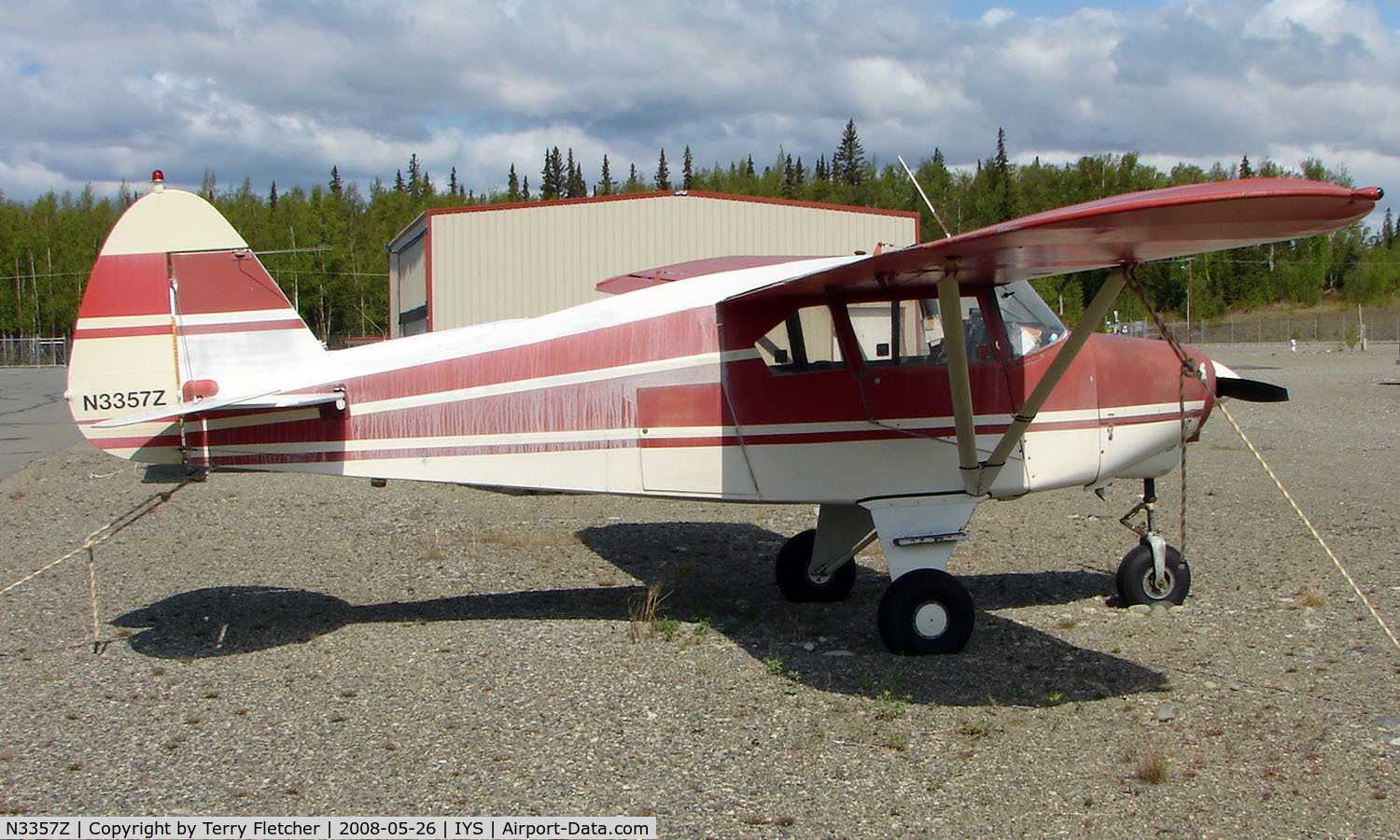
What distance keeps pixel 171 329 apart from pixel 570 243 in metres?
12.2

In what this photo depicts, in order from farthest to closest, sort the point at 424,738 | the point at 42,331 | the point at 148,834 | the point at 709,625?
1. the point at 42,331
2. the point at 709,625
3. the point at 424,738
4. the point at 148,834

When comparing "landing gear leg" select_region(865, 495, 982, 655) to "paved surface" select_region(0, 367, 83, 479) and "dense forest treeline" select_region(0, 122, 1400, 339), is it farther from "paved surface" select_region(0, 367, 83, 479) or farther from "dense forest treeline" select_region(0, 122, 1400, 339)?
"dense forest treeline" select_region(0, 122, 1400, 339)

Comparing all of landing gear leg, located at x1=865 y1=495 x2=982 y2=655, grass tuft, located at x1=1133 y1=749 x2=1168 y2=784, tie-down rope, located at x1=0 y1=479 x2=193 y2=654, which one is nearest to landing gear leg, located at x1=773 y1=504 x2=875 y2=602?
landing gear leg, located at x1=865 y1=495 x2=982 y2=655

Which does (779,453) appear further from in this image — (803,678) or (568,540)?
(568,540)

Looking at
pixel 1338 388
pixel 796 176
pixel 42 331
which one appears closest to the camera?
pixel 1338 388

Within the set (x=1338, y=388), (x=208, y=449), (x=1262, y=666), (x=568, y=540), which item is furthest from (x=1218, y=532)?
(x=1338, y=388)

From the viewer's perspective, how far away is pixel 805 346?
680cm

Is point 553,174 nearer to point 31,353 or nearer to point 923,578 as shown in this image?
point 31,353

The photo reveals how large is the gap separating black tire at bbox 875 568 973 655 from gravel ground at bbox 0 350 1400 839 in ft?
0.40

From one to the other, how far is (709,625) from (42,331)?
328 feet

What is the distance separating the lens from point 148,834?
410 cm

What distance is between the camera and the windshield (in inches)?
276

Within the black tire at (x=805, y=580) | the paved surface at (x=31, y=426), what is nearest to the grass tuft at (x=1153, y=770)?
the black tire at (x=805, y=580)

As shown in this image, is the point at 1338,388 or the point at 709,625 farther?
the point at 1338,388
